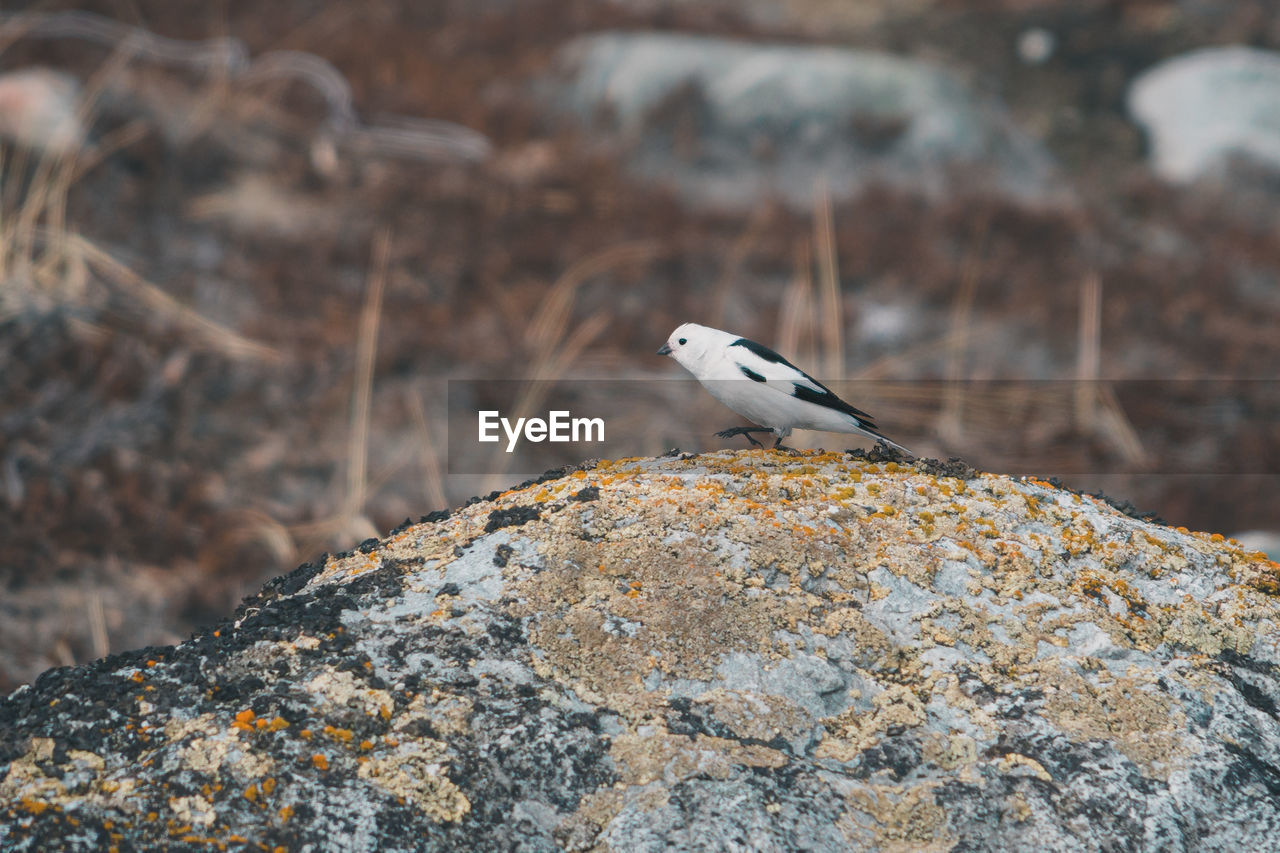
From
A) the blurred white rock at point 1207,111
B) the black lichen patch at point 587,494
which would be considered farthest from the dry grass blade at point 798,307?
the black lichen patch at point 587,494

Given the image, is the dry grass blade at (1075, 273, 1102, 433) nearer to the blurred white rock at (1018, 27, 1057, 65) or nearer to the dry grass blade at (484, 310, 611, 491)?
the blurred white rock at (1018, 27, 1057, 65)

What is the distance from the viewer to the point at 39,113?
8234 millimetres

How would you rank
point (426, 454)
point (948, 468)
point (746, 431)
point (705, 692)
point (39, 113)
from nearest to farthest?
point (705, 692) → point (948, 468) → point (746, 431) → point (426, 454) → point (39, 113)

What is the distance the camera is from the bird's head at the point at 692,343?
3.25m

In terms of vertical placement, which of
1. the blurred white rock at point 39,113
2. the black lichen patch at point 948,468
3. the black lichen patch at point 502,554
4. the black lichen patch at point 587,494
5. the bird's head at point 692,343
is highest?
the blurred white rock at point 39,113

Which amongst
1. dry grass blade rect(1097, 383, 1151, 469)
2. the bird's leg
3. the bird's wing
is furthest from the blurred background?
the bird's wing

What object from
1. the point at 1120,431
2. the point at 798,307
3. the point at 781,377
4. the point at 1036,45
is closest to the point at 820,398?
the point at 781,377

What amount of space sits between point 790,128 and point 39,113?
7.13 meters

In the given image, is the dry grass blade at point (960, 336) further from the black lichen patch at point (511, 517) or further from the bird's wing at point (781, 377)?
the black lichen patch at point (511, 517)

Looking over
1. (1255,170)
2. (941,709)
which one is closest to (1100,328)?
(1255,170)

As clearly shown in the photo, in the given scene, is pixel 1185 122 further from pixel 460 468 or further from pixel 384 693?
pixel 384 693

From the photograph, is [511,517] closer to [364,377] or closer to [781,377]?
[781,377]

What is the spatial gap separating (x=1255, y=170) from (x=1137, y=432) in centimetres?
419

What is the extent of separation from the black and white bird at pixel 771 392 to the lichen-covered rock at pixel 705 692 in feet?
0.92
